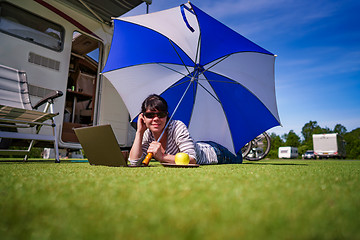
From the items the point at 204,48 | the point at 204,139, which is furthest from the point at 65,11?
the point at 204,139

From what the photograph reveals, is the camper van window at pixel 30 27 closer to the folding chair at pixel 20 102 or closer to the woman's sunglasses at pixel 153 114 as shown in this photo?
the folding chair at pixel 20 102

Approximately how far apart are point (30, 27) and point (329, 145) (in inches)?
929

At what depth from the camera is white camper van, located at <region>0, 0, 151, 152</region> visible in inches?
153

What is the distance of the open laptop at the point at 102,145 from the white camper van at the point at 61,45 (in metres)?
2.36

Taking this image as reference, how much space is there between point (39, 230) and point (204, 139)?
11.3 ft

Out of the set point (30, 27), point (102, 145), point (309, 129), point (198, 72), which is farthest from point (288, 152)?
point (309, 129)

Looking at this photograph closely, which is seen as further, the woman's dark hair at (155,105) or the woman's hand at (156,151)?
A: the woman's dark hair at (155,105)

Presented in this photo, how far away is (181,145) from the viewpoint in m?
2.49

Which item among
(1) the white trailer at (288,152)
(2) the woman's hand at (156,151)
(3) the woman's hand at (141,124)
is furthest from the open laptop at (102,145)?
(1) the white trailer at (288,152)

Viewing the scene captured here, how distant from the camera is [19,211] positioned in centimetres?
57

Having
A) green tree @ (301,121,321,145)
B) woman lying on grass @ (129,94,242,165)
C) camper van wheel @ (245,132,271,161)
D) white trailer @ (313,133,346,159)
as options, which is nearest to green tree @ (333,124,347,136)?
green tree @ (301,121,321,145)

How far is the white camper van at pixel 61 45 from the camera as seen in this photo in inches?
153

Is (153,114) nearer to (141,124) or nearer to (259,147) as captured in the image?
(141,124)

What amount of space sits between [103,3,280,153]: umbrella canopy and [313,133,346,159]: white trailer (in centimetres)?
2105
